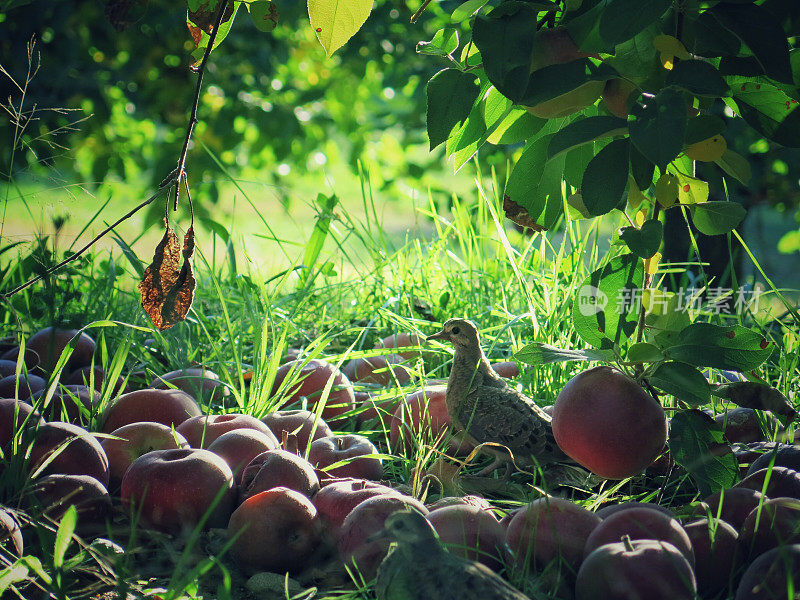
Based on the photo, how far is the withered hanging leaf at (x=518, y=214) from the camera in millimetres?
1438

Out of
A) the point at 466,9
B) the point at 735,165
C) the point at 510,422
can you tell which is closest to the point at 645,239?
the point at 735,165

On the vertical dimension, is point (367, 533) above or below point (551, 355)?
below

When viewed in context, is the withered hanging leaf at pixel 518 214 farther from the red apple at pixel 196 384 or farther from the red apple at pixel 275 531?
the red apple at pixel 196 384

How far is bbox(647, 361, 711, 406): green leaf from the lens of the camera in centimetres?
129

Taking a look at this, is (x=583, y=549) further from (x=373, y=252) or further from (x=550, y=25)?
(x=373, y=252)

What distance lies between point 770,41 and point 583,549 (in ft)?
2.60

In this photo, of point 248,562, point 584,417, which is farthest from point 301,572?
point 584,417

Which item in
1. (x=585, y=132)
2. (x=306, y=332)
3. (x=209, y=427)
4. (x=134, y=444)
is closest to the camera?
(x=585, y=132)

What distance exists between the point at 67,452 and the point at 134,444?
0.14 metres

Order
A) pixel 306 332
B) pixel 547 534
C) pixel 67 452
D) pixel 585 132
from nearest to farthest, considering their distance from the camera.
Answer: pixel 585 132 < pixel 547 534 < pixel 67 452 < pixel 306 332

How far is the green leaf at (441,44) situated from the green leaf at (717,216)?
50cm

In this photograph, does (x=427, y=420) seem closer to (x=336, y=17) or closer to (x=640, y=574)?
(x=640, y=574)

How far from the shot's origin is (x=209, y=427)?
62.6 inches

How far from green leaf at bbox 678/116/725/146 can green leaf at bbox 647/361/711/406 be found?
17.3 inches
